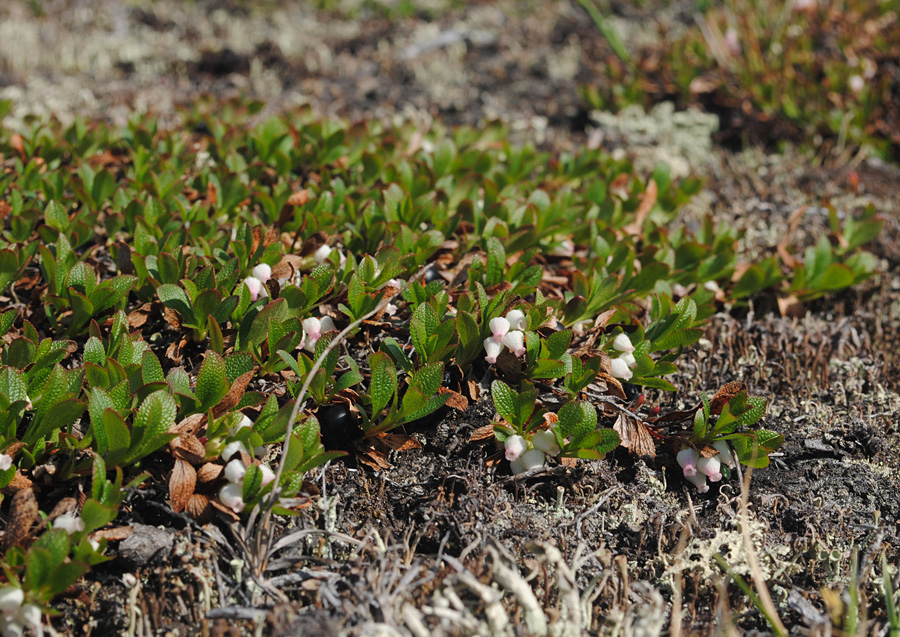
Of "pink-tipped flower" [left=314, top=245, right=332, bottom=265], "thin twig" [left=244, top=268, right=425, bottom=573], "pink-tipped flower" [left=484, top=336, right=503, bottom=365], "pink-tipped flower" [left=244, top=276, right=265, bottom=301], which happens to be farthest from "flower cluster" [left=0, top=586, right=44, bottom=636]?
"pink-tipped flower" [left=314, top=245, right=332, bottom=265]

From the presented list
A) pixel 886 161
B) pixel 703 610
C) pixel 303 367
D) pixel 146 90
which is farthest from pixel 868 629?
pixel 146 90

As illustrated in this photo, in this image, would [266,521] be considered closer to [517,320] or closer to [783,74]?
[517,320]

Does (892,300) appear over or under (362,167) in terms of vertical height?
under

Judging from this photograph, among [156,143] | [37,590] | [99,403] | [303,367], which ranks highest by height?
[156,143]

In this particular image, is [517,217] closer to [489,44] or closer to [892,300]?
[892,300]

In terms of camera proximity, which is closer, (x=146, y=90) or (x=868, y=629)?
(x=868, y=629)

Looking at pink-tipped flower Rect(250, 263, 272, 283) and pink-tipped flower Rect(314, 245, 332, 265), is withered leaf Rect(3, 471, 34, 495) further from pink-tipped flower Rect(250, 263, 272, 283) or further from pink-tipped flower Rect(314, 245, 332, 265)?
pink-tipped flower Rect(314, 245, 332, 265)
